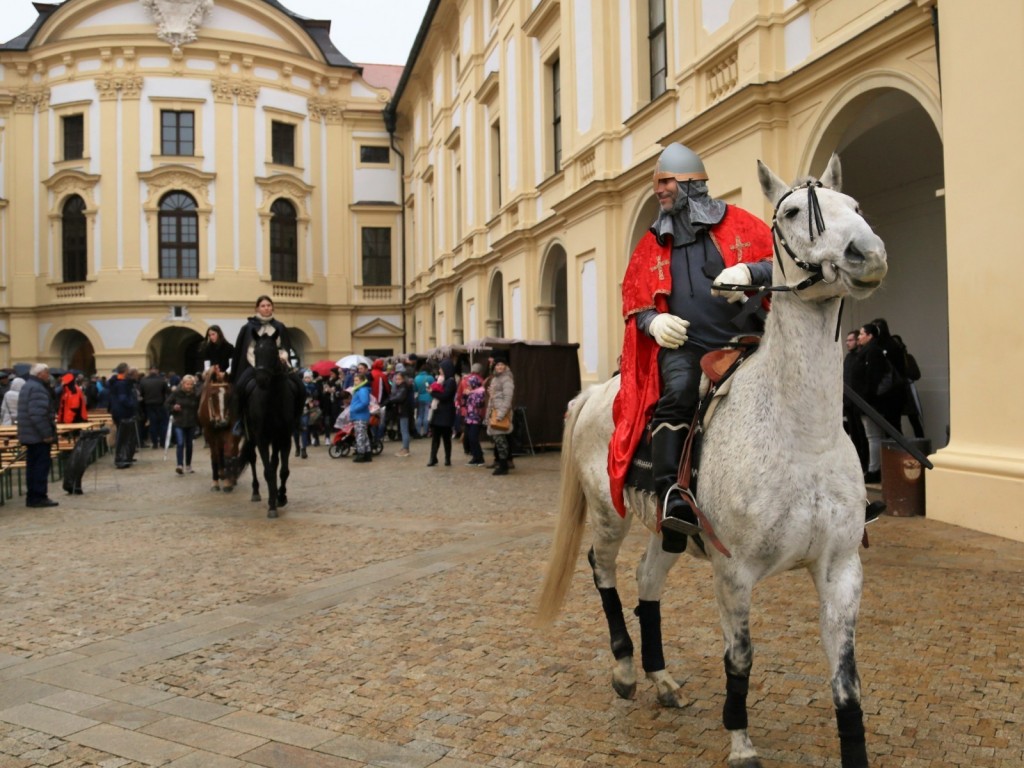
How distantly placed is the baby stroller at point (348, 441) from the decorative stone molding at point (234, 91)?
2517cm

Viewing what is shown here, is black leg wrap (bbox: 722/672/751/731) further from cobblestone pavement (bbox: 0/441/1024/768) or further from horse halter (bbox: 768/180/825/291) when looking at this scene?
horse halter (bbox: 768/180/825/291)

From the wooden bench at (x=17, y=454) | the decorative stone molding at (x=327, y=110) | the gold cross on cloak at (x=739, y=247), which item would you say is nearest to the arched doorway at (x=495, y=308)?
the wooden bench at (x=17, y=454)

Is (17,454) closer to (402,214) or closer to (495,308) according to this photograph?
(495,308)

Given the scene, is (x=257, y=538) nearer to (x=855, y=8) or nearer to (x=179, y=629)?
(x=179, y=629)

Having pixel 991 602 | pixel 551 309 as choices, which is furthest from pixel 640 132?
pixel 991 602

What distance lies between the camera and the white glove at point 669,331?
360 centimetres

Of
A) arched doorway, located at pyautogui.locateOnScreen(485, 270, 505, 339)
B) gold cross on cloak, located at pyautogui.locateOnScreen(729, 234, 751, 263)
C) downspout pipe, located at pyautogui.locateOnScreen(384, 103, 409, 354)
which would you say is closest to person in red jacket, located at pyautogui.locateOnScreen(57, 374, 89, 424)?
arched doorway, located at pyautogui.locateOnScreen(485, 270, 505, 339)

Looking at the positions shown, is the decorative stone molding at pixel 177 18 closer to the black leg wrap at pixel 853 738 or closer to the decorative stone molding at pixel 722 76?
the decorative stone molding at pixel 722 76

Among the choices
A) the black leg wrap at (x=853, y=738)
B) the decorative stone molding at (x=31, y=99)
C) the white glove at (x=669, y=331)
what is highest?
the decorative stone molding at (x=31, y=99)

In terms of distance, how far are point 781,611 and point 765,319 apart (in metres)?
2.64

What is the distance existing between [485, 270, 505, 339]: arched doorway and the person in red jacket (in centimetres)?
1227

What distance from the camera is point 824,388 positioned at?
3.16 metres

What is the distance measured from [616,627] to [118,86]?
39934mm

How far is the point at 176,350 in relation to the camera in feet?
138
